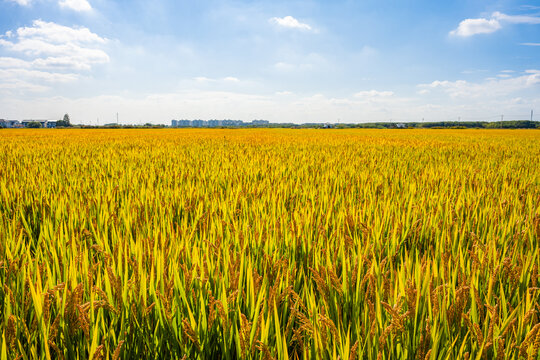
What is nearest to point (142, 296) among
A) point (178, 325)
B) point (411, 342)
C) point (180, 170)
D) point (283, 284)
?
point (178, 325)

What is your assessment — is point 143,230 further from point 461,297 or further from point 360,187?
point 360,187

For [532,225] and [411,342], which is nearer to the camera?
[411,342]

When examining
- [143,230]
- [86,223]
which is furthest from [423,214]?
[86,223]

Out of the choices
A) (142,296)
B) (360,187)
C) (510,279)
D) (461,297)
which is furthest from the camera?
(360,187)

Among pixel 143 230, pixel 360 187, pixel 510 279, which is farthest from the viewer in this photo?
pixel 360 187

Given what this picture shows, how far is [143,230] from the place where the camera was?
1.90 meters

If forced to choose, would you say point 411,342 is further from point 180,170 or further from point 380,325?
point 180,170

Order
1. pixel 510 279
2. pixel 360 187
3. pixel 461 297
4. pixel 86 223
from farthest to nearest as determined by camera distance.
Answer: pixel 360 187 < pixel 86 223 < pixel 510 279 < pixel 461 297

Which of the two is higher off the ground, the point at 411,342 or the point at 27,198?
the point at 27,198

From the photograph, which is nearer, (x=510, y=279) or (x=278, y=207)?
(x=510, y=279)

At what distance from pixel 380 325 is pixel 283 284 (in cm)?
44

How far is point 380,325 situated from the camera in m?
1.00

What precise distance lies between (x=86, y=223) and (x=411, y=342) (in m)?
2.12

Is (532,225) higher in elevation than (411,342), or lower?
higher
